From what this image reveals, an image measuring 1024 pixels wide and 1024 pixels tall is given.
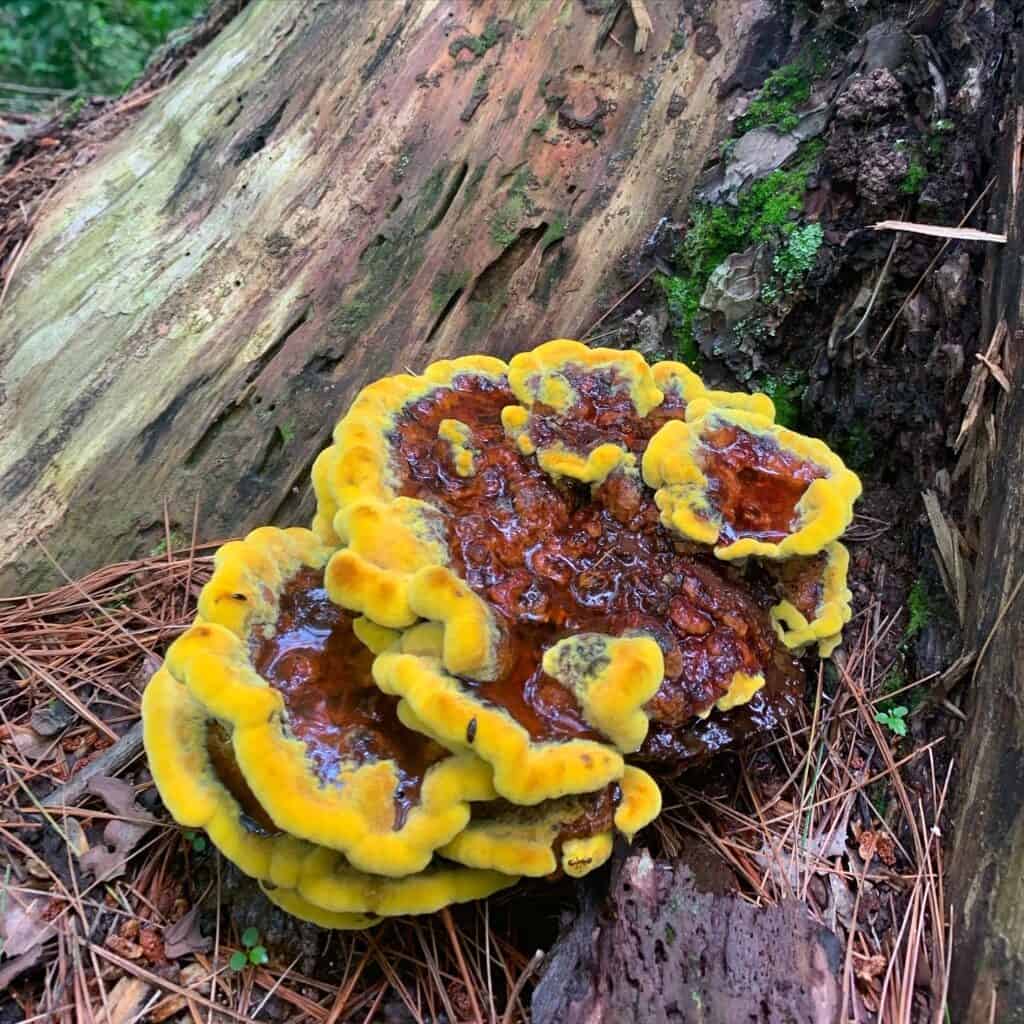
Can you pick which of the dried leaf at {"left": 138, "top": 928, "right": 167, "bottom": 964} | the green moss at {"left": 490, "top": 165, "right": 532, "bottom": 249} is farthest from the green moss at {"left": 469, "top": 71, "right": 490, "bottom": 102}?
the dried leaf at {"left": 138, "top": 928, "right": 167, "bottom": 964}

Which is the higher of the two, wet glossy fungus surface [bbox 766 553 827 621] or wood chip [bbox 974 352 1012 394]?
wood chip [bbox 974 352 1012 394]

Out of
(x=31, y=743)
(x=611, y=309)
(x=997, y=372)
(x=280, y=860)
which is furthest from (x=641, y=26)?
(x=31, y=743)

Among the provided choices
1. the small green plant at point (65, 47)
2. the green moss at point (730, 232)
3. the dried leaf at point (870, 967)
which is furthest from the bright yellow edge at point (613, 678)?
the small green plant at point (65, 47)

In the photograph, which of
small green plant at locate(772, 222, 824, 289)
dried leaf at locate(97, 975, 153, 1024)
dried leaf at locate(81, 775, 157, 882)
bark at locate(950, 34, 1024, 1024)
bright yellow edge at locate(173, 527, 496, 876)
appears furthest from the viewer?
small green plant at locate(772, 222, 824, 289)

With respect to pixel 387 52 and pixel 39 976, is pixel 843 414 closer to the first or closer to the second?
pixel 387 52

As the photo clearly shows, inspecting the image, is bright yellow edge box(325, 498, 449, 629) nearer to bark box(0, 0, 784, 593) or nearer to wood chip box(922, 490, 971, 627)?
bark box(0, 0, 784, 593)

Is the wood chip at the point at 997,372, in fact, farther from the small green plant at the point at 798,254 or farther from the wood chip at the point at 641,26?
the wood chip at the point at 641,26
